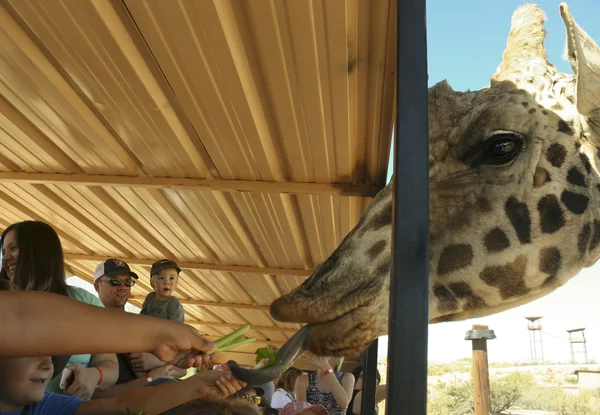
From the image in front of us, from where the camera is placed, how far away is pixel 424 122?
→ 148 cm

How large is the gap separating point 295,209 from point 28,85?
3.27 metres

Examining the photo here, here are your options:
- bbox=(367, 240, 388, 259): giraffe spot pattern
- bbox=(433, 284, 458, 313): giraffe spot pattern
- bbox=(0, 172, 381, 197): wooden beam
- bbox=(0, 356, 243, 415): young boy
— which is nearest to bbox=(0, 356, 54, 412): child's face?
bbox=(0, 356, 243, 415): young boy

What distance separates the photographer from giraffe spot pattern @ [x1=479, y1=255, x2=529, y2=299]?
202 centimetres

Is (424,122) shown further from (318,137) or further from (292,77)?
(318,137)

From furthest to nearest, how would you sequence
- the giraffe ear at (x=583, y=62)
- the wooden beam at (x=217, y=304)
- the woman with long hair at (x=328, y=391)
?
the wooden beam at (x=217, y=304) < the woman with long hair at (x=328, y=391) < the giraffe ear at (x=583, y=62)

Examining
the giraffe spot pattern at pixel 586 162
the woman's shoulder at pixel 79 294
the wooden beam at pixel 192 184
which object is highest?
the wooden beam at pixel 192 184

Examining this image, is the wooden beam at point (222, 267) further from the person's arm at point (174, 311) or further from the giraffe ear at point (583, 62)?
the giraffe ear at point (583, 62)

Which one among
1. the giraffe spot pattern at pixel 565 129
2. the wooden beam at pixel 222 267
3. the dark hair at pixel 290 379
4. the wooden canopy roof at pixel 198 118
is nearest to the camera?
the giraffe spot pattern at pixel 565 129

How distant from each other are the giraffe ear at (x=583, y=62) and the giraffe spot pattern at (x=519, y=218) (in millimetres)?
411

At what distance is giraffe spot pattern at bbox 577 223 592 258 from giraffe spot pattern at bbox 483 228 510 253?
0.97 feet

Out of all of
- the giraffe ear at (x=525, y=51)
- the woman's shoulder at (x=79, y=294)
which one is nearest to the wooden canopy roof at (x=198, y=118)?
the giraffe ear at (x=525, y=51)

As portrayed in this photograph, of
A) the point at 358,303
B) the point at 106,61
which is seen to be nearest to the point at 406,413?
the point at 358,303

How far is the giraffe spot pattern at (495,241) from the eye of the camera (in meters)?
2.01

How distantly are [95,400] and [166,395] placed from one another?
324 millimetres
